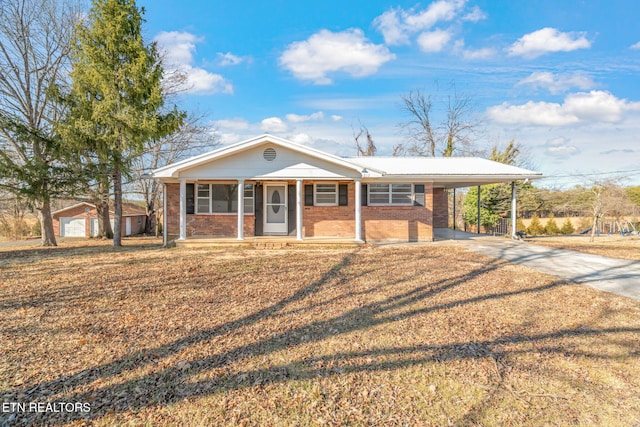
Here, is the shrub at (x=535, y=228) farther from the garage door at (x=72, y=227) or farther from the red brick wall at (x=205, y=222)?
the garage door at (x=72, y=227)

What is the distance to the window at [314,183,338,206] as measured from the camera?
518 inches

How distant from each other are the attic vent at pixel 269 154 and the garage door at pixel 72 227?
73.6ft

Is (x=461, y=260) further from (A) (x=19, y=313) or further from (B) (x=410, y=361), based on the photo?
(A) (x=19, y=313)

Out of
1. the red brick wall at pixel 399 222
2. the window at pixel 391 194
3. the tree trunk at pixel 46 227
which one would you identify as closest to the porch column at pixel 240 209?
the red brick wall at pixel 399 222

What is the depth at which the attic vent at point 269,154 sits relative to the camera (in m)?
12.0

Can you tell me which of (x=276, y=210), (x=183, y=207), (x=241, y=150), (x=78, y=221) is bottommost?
(x=78, y=221)

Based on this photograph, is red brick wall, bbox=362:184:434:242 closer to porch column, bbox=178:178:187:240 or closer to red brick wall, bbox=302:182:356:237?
red brick wall, bbox=302:182:356:237

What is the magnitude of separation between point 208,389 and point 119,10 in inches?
525

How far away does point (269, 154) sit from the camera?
11992 millimetres

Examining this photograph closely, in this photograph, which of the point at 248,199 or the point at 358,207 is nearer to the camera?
the point at 358,207

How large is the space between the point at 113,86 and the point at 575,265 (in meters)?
15.4

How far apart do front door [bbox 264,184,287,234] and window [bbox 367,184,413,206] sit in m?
3.53

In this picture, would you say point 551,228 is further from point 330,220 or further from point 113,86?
point 113,86

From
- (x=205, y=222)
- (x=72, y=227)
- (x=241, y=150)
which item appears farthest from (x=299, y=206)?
(x=72, y=227)
